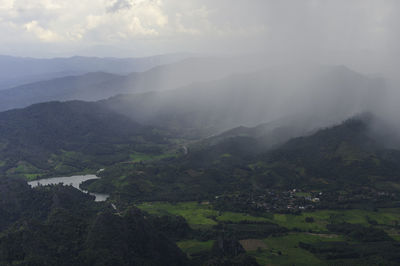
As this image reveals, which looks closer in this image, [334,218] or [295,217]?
[334,218]

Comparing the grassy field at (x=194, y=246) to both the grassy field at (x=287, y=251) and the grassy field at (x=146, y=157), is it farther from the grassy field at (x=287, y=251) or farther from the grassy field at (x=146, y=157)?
the grassy field at (x=146, y=157)

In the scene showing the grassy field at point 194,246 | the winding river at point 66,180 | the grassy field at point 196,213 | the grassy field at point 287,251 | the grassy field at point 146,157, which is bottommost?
the grassy field at point 287,251

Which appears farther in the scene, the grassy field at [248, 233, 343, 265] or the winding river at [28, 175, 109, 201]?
the winding river at [28, 175, 109, 201]

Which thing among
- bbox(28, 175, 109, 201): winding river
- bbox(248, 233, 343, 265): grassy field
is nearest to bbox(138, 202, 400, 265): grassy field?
bbox(248, 233, 343, 265): grassy field

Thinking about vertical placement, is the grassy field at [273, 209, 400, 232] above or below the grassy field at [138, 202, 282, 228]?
below

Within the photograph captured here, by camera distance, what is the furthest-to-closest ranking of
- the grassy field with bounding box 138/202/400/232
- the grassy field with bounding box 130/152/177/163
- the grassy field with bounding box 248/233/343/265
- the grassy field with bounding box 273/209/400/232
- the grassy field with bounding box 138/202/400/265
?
the grassy field with bounding box 130/152/177/163, the grassy field with bounding box 138/202/400/232, the grassy field with bounding box 273/209/400/232, the grassy field with bounding box 138/202/400/265, the grassy field with bounding box 248/233/343/265

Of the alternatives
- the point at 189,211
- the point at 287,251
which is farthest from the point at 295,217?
the point at 189,211

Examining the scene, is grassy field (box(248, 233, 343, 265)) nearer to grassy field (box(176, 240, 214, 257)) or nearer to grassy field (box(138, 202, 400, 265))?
grassy field (box(138, 202, 400, 265))

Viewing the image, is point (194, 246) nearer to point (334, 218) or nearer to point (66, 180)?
point (334, 218)

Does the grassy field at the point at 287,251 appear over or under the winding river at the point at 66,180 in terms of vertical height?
under

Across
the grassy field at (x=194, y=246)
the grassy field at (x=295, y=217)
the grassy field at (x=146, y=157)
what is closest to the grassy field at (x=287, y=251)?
the grassy field at (x=295, y=217)

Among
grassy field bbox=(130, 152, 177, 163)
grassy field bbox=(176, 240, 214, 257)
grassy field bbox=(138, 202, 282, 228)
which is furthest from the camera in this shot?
grassy field bbox=(130, 152, 177, 163)

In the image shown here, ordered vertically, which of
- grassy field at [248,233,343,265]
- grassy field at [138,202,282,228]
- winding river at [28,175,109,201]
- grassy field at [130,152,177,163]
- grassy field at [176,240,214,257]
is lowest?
grassy field at [248,233,343,265]
